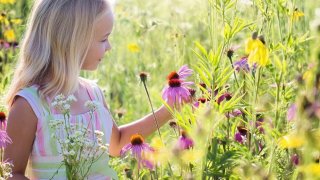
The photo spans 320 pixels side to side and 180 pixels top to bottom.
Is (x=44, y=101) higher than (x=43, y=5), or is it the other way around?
(x=43, y=5)

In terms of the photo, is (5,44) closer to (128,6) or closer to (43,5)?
(43,5)

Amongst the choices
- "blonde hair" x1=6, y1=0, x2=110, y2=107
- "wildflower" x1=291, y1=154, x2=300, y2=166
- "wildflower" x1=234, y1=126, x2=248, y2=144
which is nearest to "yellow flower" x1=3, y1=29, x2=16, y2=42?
"blonde hair" x1=6, y1=0, x2=110, y2=107

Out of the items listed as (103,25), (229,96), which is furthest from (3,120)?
(229,96)

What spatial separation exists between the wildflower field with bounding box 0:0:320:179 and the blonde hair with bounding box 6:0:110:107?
0.20 metres

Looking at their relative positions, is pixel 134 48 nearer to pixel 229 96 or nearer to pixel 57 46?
pixel 57 46

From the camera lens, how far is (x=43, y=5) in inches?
Result: 75.2

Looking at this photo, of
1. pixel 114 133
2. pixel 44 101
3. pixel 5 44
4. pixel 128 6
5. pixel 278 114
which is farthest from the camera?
pixel 128 6

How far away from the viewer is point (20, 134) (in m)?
1.78

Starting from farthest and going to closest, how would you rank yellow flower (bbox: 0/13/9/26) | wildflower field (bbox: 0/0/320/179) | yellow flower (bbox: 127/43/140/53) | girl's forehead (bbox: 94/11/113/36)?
yellow flower (bbox: 127/43/140/53), yellow flower (bbox: 0/13/9/26), girl's forehead (bbox: 94/11/113/36), wildflower field (bbox: 0/0/320/179)

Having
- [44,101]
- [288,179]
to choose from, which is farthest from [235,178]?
[44,101]

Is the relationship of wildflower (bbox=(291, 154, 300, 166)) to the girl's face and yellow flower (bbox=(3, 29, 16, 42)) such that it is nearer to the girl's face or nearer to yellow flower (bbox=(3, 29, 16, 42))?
the girl's face

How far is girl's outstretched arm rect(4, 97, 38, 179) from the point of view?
5.82 ft

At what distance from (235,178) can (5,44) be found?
196 centimetres

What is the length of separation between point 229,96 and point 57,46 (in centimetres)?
49
